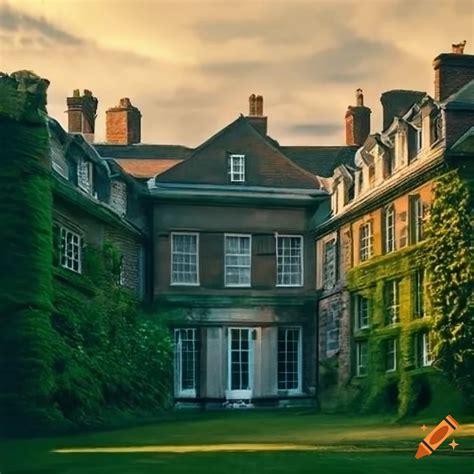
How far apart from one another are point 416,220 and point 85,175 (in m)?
3.44

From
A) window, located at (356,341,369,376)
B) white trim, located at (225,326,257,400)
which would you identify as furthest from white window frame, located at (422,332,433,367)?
white trim, located at (225,326,257,400)

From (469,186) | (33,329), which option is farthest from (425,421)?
(33,329)

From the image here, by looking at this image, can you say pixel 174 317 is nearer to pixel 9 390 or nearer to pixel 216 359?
pixel 216 359

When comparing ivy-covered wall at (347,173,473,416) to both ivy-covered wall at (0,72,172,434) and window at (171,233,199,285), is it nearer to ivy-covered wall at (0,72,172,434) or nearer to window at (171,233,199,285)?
window at (171,233,199,285)

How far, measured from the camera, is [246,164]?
1402 cm

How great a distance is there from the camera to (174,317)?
45.4 ft

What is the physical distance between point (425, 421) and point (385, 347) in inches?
39.4

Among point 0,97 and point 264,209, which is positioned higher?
point 0,97

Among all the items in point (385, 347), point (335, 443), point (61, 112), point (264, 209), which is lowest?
point (335, 443)

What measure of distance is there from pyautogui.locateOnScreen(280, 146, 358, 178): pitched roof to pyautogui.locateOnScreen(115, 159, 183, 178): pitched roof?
123 centimetres

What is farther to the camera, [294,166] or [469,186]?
[294,166]

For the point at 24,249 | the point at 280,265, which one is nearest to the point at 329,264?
the point at 280,265

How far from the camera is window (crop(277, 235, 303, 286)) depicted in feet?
46.4

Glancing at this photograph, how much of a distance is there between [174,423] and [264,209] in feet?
8.08
